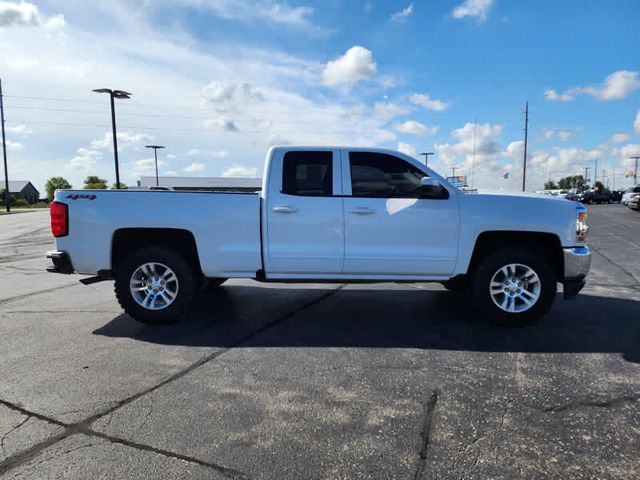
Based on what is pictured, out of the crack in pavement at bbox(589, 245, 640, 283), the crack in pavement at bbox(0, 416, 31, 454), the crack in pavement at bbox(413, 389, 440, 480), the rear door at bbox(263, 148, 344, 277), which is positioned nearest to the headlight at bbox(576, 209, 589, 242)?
the rear door at bbox(263, 148, 344, 277)

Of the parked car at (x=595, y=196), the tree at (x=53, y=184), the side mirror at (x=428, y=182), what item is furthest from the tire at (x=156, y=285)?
the tree at (x=53, y=184)

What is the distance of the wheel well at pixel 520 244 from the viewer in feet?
16.0

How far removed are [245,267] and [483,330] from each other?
277 cm

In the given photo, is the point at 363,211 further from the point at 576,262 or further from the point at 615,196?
the point at 615,196

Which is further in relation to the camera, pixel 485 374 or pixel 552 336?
pixel 552 336

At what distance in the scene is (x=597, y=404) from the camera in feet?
10.2

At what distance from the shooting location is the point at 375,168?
493 centimetres

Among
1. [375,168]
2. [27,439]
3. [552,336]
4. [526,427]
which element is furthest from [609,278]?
[27,439]

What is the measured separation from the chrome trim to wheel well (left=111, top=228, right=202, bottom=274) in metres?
4.15

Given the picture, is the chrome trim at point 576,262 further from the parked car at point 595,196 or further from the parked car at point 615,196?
the parked car at point 615,196

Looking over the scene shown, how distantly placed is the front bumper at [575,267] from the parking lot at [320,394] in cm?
50

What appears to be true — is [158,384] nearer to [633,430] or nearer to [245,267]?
[245,267]

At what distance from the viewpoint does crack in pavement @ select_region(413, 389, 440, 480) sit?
2.37m

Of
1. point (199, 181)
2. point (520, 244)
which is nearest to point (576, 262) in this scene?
point (520, 244)
